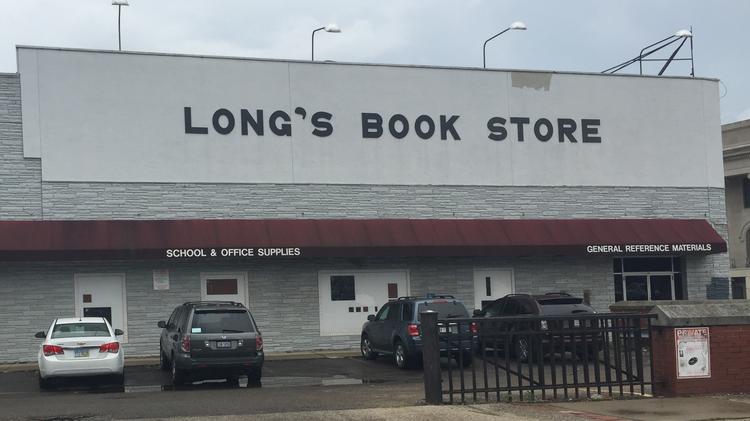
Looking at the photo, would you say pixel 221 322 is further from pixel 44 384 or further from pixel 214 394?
pixel 44 384

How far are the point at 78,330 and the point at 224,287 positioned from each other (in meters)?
7.65

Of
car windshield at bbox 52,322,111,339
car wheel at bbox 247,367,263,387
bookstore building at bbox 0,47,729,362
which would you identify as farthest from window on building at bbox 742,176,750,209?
car windshield at bbox 52,322,111,339

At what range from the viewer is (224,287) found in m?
26.2

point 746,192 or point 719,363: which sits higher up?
point 746,192

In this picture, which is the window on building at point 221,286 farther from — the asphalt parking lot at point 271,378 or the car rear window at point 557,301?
the car rear window at point 557,301

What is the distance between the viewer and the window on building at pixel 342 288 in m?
27.2

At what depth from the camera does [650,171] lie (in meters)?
30.2

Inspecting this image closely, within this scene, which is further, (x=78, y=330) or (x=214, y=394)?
(x=78, y=330)

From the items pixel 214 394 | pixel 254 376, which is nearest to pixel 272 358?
pixel 254 376

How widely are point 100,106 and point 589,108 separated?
49.3 feet

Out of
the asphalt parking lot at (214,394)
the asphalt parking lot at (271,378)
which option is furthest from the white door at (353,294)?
the asphalt parking lot at (214,394)

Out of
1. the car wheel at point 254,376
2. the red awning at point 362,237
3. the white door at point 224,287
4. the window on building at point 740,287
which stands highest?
the red awning at point 362,237

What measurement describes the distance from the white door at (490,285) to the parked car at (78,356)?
12904mm

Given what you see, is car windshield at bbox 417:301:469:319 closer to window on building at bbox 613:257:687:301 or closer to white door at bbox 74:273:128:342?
white door at bbox 74:273:128:342
